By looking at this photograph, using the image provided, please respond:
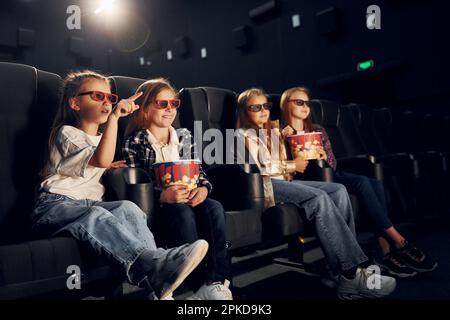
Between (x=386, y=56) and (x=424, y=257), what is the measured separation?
8.25ft

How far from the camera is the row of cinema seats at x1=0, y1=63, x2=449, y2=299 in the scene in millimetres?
997

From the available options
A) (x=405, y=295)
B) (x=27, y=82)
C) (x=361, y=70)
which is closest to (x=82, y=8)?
(x=361, y=70)

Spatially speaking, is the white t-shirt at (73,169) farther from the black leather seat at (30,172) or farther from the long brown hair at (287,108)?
the long brown hair at (287,108)

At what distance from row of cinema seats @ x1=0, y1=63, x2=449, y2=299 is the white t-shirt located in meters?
0.06

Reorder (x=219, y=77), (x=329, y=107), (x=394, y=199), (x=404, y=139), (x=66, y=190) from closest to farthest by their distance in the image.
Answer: (x=66, y=190) → (x=394, y=199) → (x=329, y=107) → (x=404, y=139) → (x=219, y=77)

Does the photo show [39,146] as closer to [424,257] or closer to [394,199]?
[424,257]

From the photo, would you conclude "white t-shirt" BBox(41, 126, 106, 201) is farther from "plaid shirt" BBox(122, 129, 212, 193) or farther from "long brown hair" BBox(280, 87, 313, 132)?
"long brown hair" BBox(280, 87, 313, 132)

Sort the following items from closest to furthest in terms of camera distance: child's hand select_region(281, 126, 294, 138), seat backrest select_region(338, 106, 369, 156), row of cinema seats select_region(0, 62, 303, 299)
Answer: row of cinema seats select_region(0, 62, 303, 299), child's hand select_region(281, 126, 294, 138), seat backrest select_region(338, 106, 369, 156)

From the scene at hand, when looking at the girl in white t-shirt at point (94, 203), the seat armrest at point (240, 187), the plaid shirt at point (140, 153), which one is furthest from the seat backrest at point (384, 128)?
the girl in white t-shirt at point (94, 203)

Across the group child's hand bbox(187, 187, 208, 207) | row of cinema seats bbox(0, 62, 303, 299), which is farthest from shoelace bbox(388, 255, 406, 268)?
child's hand bbox(187, 187, 208, 207)

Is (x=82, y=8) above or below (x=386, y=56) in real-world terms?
above

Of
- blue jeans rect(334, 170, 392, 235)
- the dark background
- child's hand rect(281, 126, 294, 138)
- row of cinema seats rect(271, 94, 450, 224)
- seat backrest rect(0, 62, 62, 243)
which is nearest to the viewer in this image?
seat backrest rect(0, 62, 62, 243)

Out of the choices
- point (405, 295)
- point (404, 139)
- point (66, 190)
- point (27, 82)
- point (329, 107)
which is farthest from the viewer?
point (404, 139)

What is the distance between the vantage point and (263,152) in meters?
1.77
